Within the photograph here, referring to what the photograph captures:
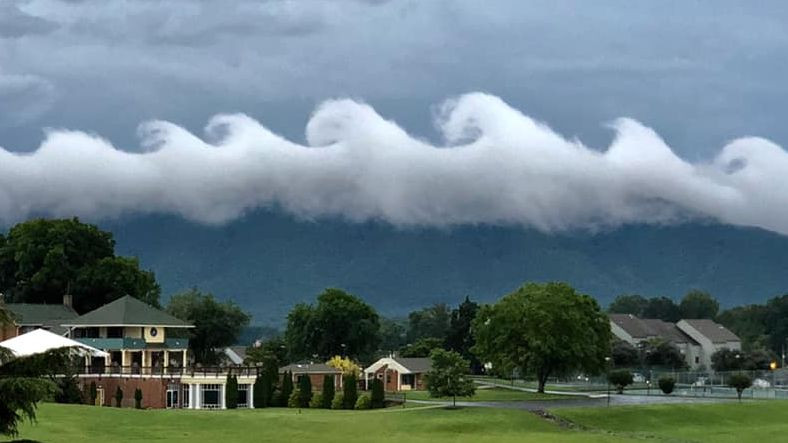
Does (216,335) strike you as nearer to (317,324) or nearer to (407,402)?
(317,324)

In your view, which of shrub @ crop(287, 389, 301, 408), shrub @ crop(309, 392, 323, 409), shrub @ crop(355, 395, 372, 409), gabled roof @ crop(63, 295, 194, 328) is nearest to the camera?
shrub @ crop(355, 395, 372, 409)

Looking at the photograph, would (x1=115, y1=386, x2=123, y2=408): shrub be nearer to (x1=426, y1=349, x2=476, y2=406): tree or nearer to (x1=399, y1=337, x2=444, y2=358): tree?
(x1=426, y1=349, x2=476, y2=406): tree

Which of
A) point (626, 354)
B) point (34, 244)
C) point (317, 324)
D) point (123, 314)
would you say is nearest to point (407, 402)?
point (123, 314)

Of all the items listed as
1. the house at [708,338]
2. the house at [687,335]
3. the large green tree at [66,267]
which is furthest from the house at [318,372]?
the house at [708,338]

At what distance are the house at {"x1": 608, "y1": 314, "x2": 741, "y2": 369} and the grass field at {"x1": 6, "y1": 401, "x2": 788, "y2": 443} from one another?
296 ft

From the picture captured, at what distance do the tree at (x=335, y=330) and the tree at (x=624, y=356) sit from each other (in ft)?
98.2

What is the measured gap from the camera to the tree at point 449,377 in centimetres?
8162

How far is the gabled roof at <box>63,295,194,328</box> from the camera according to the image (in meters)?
92.5

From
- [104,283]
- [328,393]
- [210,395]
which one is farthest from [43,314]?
[328,393]

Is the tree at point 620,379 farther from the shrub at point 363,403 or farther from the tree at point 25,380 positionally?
the tree at point 25,380

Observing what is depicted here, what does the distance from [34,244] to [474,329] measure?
39.0 meters

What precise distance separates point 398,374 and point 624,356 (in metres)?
40.8

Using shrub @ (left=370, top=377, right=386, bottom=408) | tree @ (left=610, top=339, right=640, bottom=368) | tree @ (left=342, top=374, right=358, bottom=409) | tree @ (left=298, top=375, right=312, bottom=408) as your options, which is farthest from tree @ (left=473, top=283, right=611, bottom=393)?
tree @ (left=610, top=339, right=640, bottom=368)

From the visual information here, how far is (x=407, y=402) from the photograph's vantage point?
289ft
